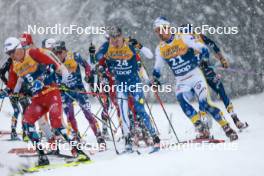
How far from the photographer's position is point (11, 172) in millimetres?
7570

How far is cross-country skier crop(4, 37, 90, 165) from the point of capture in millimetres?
7727

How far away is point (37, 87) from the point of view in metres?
7.88

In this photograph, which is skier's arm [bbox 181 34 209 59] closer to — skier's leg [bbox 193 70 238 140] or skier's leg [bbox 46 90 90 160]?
skier's leg [bbox 193 70 238 140]

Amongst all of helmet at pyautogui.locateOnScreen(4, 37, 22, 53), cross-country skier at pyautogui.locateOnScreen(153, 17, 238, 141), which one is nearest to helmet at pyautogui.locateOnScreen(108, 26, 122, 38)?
cross-country skier at pyautogui.locateOnScreen(153, 17, 238, 141)

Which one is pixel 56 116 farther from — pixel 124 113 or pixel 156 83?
pixel 156 83

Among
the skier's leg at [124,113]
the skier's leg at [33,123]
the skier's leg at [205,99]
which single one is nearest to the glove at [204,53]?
the skier's leg at [205,99]

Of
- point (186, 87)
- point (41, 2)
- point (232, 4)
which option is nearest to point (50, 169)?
point (186, 87)

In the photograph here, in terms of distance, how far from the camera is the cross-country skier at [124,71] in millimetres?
8805

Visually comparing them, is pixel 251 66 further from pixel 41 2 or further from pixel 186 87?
pixel 41 2

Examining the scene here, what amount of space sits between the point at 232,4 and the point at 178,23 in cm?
244

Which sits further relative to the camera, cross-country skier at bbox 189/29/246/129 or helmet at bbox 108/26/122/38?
cross-country skier at bbox 189/29/246/129
